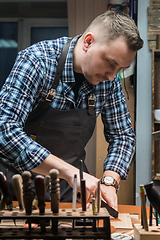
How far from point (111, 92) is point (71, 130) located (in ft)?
1.05

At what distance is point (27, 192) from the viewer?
60cm

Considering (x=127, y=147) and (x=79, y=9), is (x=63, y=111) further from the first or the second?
(x=79, y=9)

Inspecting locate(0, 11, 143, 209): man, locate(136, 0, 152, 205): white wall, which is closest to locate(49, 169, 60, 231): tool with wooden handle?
locate(0, 11, 143, 209): man

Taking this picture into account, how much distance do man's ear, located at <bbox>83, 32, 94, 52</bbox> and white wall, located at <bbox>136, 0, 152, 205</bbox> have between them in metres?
1.51

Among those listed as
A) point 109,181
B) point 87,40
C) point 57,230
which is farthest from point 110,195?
point 87,40

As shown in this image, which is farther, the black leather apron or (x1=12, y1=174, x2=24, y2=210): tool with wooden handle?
the black leather apron

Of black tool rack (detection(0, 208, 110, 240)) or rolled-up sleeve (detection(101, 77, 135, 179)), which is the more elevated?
rolled-up sleeve (detection(101, 77, 135, 179))

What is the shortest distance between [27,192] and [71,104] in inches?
32.0

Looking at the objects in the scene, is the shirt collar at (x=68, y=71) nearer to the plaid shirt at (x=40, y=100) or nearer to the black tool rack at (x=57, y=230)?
the plaid shirt at (x=40, y=100)

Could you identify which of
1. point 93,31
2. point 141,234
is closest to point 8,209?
point 141,234

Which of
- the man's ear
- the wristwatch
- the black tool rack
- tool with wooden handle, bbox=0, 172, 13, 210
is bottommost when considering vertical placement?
the wristwatch

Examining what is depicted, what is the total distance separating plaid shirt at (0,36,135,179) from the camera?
1.01 meters

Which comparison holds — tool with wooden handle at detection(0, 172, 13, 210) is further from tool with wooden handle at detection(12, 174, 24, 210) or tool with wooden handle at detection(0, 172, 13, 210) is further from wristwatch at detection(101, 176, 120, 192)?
wristwatch at detection(101, 176, 120, 192)

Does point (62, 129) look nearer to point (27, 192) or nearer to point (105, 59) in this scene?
point (105, 59)
